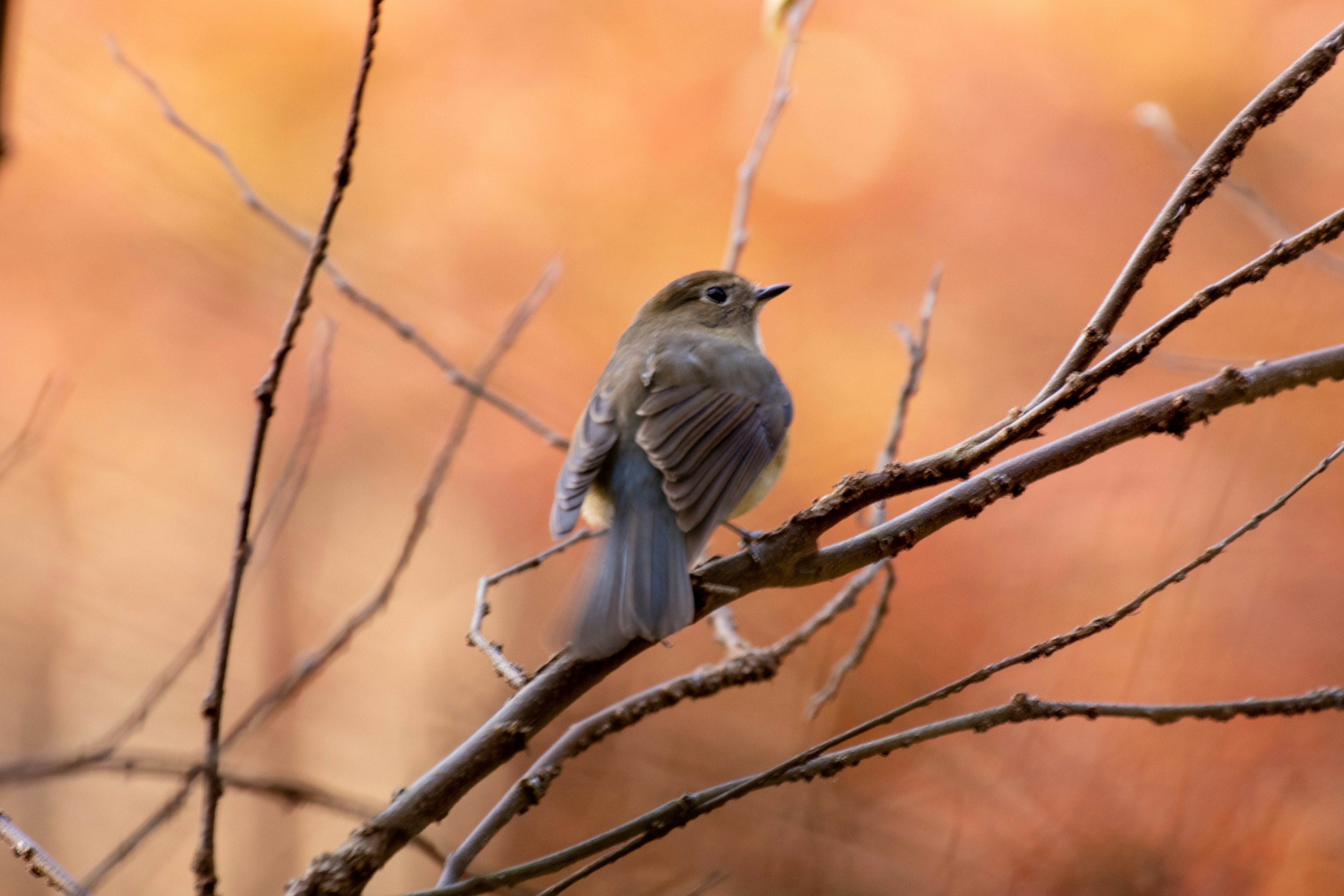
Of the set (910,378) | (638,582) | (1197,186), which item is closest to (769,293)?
(910,378)

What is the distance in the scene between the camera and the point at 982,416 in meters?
3.12

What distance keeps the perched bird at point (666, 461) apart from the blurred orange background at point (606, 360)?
638 millimetres

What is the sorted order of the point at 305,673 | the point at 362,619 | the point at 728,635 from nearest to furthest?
the point at 305,673, the point at 362,619, the point at 728,635

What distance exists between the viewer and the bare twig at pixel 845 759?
1088mm

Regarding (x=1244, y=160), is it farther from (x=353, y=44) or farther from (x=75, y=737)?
(x=75, y=737)

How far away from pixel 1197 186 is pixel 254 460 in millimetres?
1190

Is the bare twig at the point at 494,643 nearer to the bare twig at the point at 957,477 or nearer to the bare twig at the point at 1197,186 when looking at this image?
the bare twig at the point at 957,477

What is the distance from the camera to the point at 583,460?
86.0 inches

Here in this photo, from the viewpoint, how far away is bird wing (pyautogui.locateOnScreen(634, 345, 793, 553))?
1981 mm

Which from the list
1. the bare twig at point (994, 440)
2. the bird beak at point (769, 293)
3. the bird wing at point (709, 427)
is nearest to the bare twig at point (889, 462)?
the bird wing at point (709, 427)

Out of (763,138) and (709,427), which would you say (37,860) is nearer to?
(709,427)

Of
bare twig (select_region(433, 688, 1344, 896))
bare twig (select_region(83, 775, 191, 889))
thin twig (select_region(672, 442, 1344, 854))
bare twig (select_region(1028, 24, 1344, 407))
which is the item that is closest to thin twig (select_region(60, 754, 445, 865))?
bare twig (select_region(83, 775, 191, 889))

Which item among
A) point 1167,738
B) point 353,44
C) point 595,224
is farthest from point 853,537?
point 353,44

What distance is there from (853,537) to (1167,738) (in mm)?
1540
